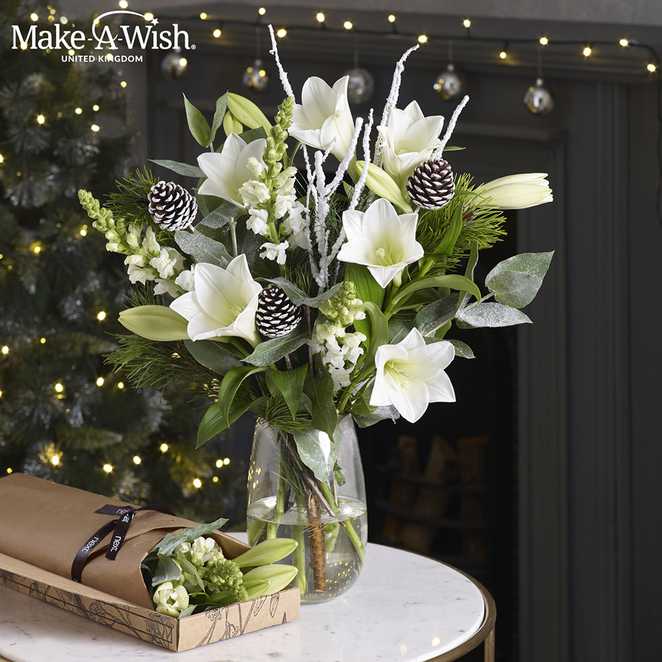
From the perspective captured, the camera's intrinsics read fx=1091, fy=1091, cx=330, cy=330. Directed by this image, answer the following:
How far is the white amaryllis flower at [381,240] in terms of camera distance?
118cm

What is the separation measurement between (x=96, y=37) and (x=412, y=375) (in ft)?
5.66

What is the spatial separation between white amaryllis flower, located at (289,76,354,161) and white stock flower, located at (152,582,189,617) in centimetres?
52

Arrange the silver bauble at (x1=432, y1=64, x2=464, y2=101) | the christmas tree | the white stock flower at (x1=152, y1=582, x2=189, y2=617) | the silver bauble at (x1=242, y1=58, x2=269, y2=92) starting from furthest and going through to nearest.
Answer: the silver bauble at (x1=242, y1=58, x2=269, y2=92) → the silver bauble at (x1=432, y1=64, x2=464, y2=101) → the christmas tree → the white stock flower at (x1=152, y1=582, x2=189, y2=617)

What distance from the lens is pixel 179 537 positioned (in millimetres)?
1221

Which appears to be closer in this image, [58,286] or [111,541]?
[111,541]

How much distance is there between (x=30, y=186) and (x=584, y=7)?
1402 mm

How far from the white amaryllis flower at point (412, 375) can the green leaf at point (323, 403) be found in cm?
6

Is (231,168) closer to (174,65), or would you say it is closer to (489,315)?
(489,315)

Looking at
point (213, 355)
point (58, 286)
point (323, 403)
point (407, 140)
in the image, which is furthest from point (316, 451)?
point (58, 286)

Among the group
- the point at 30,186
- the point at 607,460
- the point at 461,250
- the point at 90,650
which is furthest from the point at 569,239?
the point at 90,650

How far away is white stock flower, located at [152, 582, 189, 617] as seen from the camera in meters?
1.16

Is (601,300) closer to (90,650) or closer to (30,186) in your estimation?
(30,186)

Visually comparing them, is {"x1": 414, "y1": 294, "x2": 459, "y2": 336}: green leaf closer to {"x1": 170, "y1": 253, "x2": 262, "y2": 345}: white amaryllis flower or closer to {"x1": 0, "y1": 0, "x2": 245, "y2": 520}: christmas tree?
A: {"x1": 170, "y1": 253, "x2": 262, "y2": 345}: white amaryllis flower

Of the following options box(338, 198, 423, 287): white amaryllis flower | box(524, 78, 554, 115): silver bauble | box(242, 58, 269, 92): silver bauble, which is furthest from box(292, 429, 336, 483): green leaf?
box(242, 58, 269, 92): silver bauble
